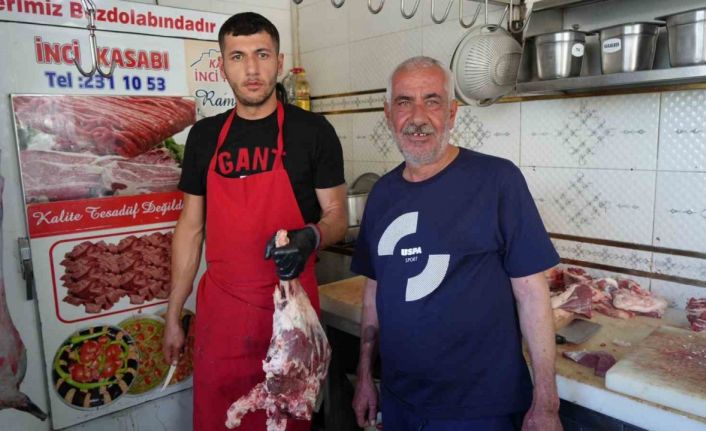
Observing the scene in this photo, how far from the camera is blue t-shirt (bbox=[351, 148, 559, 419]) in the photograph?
1.55 m

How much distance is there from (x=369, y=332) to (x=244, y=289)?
1.62ft

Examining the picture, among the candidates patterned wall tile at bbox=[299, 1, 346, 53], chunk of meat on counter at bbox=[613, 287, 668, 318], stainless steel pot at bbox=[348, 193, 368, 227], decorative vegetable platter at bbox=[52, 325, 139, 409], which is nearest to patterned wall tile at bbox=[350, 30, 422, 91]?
patterned wall tile at bbox=[299, 1, 346, 53]

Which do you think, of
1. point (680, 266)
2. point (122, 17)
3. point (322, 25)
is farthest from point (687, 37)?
point (322, 25)

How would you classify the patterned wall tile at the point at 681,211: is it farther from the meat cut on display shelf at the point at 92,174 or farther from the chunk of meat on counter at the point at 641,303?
the meat cut on display shelf at the point at 92,174

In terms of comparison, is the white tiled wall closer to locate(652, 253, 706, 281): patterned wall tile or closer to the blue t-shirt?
locate(652, 253, 706, 281): patterned wall tile

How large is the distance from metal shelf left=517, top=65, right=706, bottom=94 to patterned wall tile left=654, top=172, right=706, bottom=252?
1.33 ft

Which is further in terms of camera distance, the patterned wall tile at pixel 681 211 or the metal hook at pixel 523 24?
the metal hook at pixel 523 24

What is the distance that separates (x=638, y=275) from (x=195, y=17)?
2.42 m

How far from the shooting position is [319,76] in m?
4.02

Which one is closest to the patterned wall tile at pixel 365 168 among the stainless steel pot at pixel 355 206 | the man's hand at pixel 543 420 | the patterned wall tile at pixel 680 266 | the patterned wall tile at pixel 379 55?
the stainless steel pot at pixel 355 206

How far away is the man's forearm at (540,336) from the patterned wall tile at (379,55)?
2.02 m

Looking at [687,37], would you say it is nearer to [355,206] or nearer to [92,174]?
[355,206]

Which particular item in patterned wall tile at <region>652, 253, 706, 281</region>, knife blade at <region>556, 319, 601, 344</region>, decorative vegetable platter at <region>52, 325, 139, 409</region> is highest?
→ patterned wall tile at <region>652, 253, 706, 281</region>

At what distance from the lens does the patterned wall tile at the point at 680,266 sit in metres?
2.22
